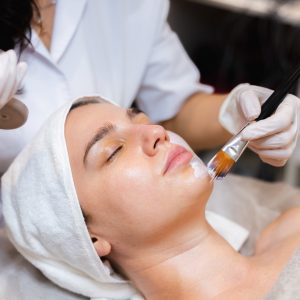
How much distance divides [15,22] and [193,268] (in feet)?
2.11

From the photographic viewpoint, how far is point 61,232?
108cm

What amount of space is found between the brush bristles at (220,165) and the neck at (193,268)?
5.1 inches

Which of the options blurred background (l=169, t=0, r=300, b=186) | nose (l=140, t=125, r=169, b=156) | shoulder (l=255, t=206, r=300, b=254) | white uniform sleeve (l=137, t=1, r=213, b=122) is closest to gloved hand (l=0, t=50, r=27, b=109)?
nose (l=140, t=125, r=169, b=156)

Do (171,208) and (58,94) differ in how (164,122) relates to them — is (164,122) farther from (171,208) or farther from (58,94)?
(171,208)

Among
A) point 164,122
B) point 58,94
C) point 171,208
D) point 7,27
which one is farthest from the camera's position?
point 164,122

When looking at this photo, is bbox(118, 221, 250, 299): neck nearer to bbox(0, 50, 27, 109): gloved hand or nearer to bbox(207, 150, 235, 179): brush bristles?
bbox(207, 150, 235, 179): brush bristles

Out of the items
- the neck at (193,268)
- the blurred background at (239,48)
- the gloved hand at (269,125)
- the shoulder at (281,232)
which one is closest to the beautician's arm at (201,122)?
the gloved hand at (269,125)

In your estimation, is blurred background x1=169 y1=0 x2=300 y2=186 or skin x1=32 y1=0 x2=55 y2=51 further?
blurred background x1=169 y1=0 x2=300 y2=186

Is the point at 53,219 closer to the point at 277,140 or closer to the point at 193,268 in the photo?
the point at 193,268

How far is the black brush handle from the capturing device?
1.03m

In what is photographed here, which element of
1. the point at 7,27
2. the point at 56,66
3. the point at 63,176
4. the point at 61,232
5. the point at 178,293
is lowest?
the point at 178,293

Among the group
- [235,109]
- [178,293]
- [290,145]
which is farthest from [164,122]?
[178,293]

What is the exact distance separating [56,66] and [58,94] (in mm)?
66

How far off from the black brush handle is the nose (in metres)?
0.19
